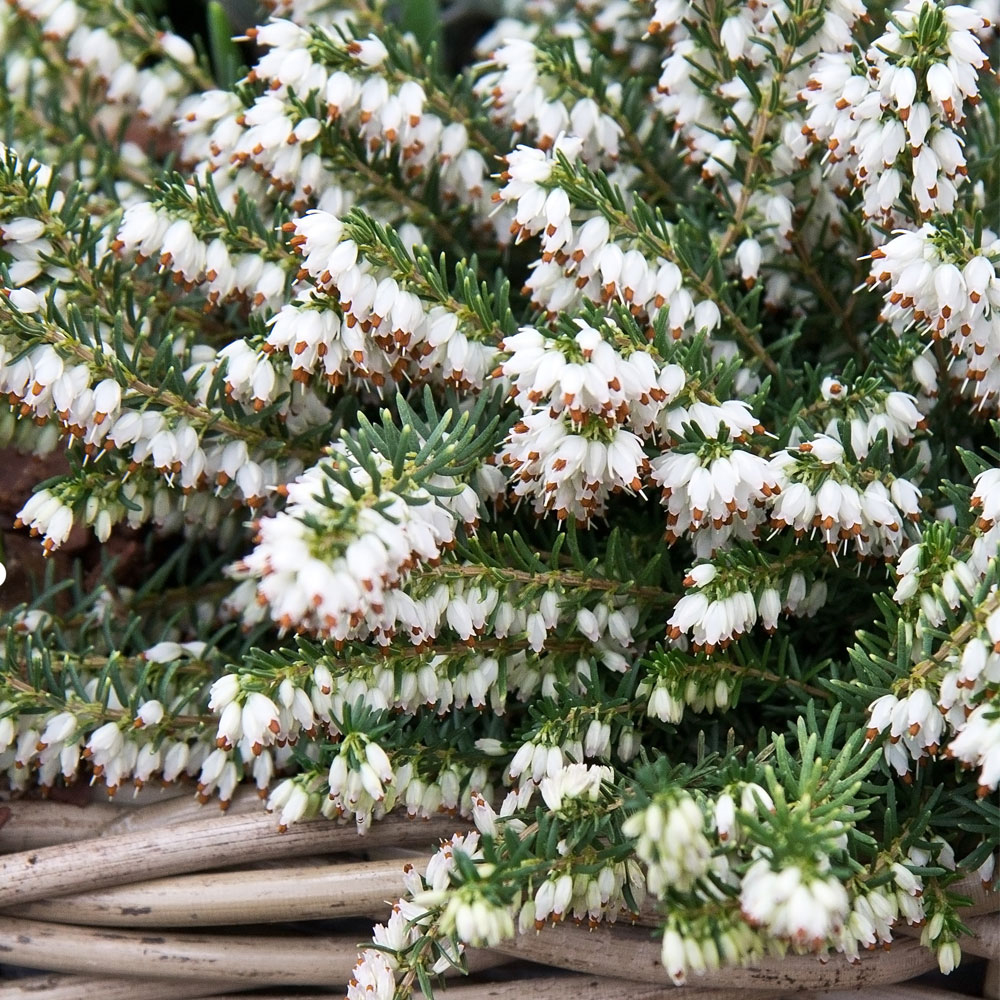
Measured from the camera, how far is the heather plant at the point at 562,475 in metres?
1.29

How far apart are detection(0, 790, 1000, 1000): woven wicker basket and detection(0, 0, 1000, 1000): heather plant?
81mm

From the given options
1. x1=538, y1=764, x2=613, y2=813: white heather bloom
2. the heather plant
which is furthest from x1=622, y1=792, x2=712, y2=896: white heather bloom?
x1=538, y1=764, x2=613, y2=813: white heather bloom

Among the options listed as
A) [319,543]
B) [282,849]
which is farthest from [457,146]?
[282,849]

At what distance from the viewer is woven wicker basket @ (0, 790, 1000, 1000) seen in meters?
Answer: 1.53

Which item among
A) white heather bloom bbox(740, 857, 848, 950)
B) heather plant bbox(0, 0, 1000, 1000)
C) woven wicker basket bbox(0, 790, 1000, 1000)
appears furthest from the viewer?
woven wicker basket bbox(0, 790, 1000, 1000)

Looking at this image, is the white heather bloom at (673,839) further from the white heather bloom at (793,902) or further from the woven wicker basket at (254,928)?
the woven wicker basket at (254,928)

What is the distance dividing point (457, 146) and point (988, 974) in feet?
4.99

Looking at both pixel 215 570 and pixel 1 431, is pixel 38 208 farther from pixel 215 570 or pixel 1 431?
pixel 215 570

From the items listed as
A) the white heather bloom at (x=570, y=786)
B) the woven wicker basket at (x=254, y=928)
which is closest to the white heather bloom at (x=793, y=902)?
the white heather bloom at (x=570, y=786)

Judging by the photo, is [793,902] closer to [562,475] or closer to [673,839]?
[673,839]

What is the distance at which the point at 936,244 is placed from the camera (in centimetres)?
144

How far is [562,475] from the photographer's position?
135 centimetres

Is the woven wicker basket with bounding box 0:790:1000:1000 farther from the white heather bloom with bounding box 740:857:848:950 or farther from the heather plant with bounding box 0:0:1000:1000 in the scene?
the white heather bloom with bounding box 740:857:848:950

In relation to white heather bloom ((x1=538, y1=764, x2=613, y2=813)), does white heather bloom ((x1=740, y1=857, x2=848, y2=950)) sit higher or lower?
lower
